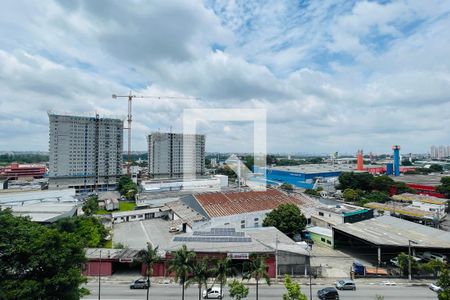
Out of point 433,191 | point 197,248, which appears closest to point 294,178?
point 433,191

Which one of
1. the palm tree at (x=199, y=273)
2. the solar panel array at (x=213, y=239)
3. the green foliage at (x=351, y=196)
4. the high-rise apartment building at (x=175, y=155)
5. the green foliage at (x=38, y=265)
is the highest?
the high-rise apartment building at (x=175, y=155)

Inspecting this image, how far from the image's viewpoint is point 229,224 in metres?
20.9

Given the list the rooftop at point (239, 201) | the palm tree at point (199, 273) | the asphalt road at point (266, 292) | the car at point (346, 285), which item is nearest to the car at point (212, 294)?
the asphalt road at point (266, 292)

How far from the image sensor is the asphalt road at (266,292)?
11117 mm

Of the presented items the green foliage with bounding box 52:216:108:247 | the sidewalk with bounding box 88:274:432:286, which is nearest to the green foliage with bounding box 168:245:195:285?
the sidewalk with bounding box 88:274:432:286

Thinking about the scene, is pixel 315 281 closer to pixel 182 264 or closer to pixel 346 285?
pixel 346 285

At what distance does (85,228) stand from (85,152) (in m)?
31.3

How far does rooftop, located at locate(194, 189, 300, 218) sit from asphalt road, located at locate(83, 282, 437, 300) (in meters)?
8.99

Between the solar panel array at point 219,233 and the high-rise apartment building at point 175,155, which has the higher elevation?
the high-rise apartment building at point 175,155

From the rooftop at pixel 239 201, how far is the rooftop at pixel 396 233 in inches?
292

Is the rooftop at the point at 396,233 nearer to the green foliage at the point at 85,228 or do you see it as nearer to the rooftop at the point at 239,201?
the rooftop at the point at 239,201

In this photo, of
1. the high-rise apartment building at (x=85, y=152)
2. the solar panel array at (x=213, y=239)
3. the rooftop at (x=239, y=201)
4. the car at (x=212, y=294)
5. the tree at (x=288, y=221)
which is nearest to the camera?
the car at (x=212, y=294)

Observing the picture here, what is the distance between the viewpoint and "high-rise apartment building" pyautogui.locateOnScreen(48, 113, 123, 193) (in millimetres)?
40969

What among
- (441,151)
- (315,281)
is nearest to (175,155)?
(315,281)
